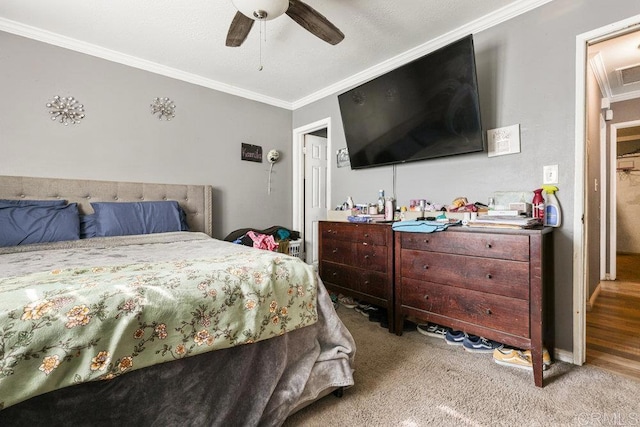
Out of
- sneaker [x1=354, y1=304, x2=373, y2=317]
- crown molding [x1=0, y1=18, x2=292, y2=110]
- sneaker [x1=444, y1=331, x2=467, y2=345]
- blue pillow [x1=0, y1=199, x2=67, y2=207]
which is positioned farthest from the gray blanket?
crown molding [x1=0, y1=18, x2=292, y2=110]

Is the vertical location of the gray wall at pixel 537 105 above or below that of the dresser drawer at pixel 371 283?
above

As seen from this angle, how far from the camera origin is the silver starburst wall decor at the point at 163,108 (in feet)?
9.87

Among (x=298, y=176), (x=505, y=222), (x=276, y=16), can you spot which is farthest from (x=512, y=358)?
(x=298, y=176)

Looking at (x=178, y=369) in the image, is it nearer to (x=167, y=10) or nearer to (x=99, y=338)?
(x=99, y=338)

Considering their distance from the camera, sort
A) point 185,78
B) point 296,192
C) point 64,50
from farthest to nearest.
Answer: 1. point 296,192
2. point 185,78
3. point 64,50

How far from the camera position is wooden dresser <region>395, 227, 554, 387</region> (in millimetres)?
1615

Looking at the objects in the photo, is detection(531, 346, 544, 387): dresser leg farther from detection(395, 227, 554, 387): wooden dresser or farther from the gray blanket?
the gray blanket

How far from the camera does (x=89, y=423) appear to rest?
0.90m

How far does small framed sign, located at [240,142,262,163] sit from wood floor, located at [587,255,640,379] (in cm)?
360

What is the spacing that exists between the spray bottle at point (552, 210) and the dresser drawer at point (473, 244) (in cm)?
50

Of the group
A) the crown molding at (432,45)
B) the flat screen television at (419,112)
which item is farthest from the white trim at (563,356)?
the crown molding at (432,45)

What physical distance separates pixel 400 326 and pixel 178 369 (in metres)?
1.69

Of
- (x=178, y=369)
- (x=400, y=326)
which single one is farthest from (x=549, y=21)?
(x=178, y=369)

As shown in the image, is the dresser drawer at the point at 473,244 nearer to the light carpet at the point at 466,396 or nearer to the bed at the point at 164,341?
the light carpet at the point at 466,396
